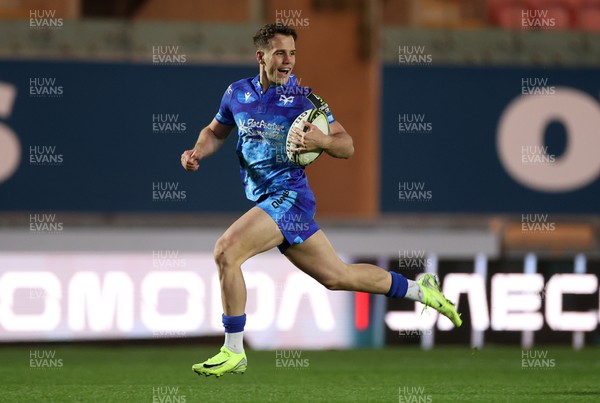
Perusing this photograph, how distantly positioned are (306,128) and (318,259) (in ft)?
2.43

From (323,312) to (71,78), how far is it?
3561 mm

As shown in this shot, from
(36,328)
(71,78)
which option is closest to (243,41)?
(71,78)

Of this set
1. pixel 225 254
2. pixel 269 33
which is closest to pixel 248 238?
pixel 225 254

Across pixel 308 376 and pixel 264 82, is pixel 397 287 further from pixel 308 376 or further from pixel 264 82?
pixel 308 376

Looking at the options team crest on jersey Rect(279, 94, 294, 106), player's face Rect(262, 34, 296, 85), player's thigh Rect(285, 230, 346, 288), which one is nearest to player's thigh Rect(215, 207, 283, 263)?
player's thigh Rect(285, 230, 346, 288)

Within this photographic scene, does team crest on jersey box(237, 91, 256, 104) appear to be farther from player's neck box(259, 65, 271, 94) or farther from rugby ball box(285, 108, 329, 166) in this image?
rugby ball box(285, 108, 329, 166)

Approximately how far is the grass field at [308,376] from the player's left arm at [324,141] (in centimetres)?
136

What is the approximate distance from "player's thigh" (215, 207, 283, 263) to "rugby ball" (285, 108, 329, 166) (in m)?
0.35

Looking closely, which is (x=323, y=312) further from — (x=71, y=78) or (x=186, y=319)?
(x=71, y=78)

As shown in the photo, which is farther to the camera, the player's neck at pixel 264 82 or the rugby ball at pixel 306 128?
the player's neck at pixel 264 82

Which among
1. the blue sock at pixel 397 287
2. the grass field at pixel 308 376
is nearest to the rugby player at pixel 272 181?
the blue sock at pixel 397 287

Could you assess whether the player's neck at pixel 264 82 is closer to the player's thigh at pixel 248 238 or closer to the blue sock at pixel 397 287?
the player's thigh at pixel 248 238

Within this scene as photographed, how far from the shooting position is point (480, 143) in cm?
1355

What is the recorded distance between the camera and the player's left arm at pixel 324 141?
686 centimetres
